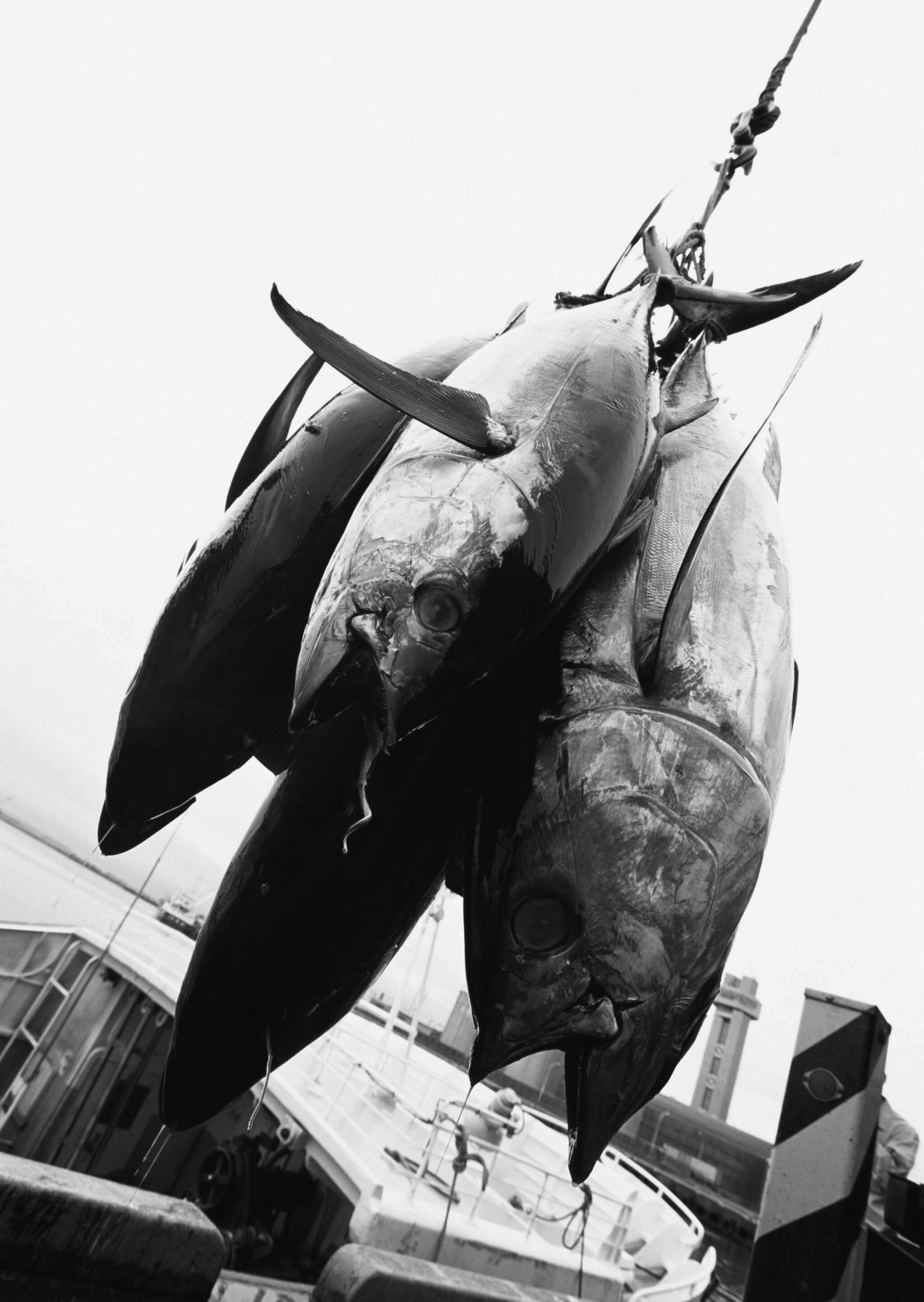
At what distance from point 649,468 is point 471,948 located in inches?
29.9

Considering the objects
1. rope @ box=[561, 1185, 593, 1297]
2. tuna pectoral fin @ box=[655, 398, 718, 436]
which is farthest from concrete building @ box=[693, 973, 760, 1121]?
tuna pectoral fin @ box=[655, 398, 718, 436]

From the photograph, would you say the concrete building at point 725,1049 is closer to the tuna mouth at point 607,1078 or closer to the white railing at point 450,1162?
the white railing at point 450,1162

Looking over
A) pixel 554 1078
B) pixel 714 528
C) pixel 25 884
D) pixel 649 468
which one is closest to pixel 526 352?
pixel 649 468

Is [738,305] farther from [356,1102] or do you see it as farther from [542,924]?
[356,1102]

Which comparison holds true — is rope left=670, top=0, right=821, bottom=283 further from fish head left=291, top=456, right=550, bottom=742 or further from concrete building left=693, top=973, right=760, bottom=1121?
concrete building left=693, top=973, right=760, bottom=1121

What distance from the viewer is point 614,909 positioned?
764 mm

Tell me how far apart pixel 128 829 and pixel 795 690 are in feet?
3.86

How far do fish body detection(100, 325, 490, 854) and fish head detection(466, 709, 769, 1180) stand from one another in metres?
→ 0.47

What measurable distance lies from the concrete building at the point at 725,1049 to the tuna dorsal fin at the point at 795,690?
935 inches

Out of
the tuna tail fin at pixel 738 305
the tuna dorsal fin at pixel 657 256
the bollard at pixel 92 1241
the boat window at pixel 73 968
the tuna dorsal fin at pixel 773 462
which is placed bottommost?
the boat window at pixel 73 968

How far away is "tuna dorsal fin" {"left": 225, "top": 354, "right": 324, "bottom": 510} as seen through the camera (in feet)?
4.60

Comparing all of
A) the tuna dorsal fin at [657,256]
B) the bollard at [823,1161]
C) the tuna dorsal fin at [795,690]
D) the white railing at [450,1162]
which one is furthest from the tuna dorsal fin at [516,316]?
the white railing at [450,1162]

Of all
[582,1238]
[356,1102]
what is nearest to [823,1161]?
[582,1238]

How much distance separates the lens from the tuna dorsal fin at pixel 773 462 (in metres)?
1.57
